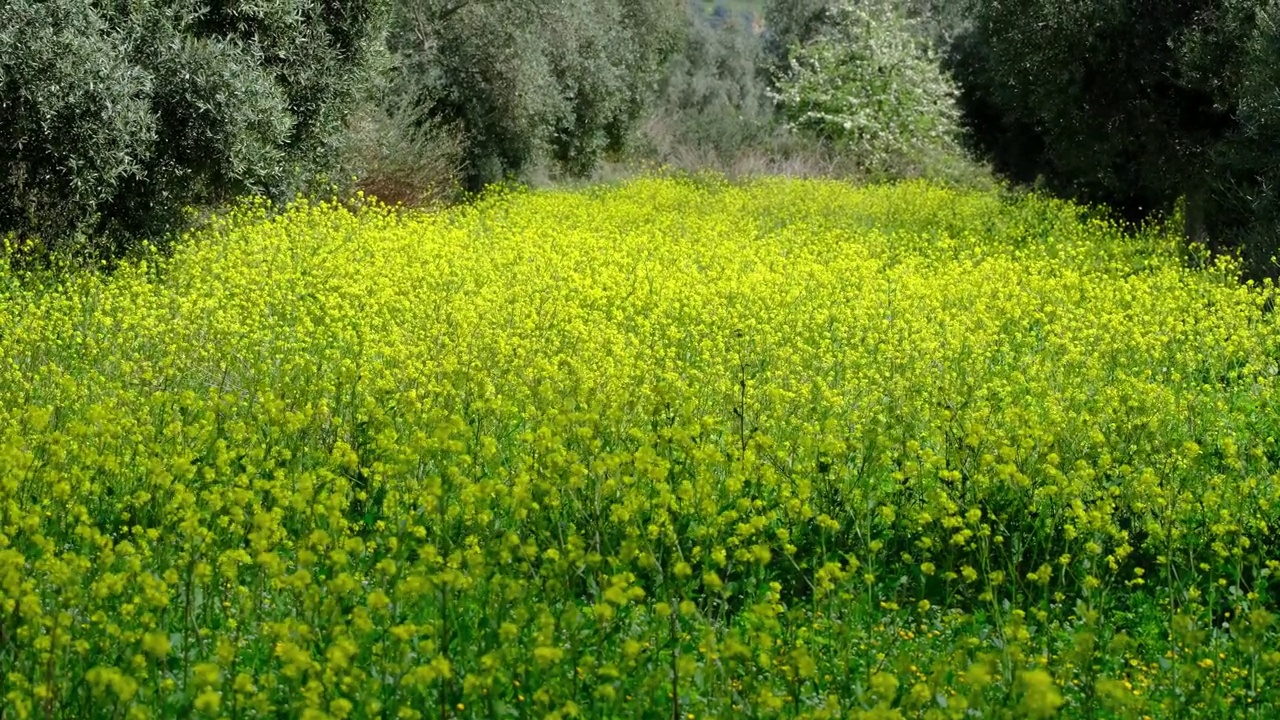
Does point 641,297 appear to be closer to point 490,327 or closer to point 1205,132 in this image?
point 490,327

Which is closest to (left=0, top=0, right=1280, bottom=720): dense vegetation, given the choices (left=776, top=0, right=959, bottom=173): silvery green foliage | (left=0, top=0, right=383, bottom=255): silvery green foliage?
(left=0, top=0, right=383, bottom=255): silvery green foliage

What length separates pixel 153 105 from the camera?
467 inches

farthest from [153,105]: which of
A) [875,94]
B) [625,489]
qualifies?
[875,94]

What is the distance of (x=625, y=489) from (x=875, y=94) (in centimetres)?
2961

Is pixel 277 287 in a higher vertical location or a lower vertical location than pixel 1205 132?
lower

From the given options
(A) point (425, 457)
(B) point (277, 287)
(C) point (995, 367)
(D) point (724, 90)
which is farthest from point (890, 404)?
(D) point (724, 90)

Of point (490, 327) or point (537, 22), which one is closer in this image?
point (490, 327)

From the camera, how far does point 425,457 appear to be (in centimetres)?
621

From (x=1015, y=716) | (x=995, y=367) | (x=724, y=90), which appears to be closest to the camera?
(x=1015, y=716)

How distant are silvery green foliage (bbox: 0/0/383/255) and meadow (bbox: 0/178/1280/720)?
2.39ft

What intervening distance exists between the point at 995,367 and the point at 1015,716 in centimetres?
524

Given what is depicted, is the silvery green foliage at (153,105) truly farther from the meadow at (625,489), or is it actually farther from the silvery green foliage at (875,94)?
the silvery green foliage at (875,94)

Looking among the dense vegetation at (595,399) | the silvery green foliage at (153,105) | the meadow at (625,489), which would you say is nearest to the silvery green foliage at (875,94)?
the dense vegetation at (595,399)

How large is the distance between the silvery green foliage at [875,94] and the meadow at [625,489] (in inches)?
770
